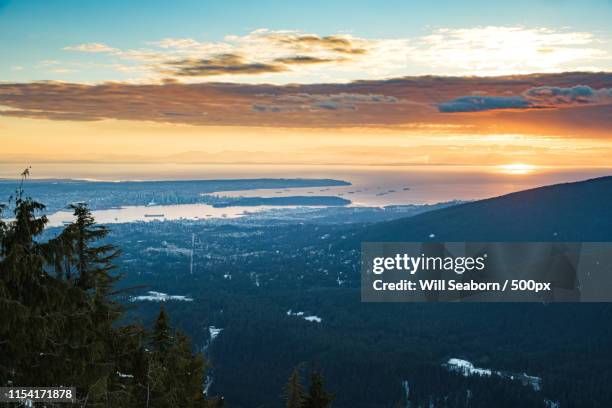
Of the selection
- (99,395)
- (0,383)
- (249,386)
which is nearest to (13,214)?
(0,383)

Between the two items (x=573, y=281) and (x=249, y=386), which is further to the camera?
(x=573, y=281)

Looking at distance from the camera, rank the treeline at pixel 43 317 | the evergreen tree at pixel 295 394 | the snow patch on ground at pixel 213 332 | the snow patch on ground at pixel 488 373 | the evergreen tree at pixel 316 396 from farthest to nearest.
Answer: the snow patch on ground at pixel 213 332 < the snow patch on ground at pixel 488 373 < the evergreen tree at pixel 316 396 < the evergreen tree at pixel 295 394 < the treeline at pixel 43 317

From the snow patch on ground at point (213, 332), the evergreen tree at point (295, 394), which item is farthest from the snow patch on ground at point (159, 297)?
the evergreen tree at point (295, 394)

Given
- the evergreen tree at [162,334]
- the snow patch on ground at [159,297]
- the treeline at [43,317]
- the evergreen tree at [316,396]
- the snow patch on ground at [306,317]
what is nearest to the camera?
the treeline at [43,317]

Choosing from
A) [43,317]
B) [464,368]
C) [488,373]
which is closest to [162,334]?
[43,317]

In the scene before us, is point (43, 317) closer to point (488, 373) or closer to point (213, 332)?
point (488, 373)

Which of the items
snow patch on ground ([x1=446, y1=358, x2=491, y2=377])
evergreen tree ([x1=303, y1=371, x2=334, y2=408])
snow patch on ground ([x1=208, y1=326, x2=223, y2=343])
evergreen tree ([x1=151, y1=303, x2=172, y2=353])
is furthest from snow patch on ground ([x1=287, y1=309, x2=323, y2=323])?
evergreen tree ([x1=151, y1=303, x2=172, y2=353])

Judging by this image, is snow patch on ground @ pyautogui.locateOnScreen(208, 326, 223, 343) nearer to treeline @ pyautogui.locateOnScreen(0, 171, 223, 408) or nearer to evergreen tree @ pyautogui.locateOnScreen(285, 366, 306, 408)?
evergreen tree @ pyautogui.locateOnScreen(285, 366, 306, 408)

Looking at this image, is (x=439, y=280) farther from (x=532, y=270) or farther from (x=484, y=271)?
(x=532, y=270)

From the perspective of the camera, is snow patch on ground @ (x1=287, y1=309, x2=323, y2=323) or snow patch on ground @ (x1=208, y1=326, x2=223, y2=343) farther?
snow patch on ground @ (x1=287, y1=309, x2=323, y2=323)

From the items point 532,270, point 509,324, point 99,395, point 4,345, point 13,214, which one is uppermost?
point 13,214

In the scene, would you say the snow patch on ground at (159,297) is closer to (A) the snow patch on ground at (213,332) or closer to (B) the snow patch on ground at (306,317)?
(A) the snow patch on ground at (213,332)
